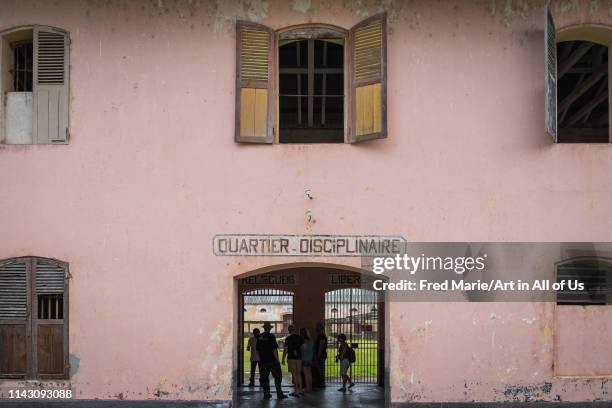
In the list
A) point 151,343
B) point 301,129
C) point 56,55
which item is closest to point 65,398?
point 151,343

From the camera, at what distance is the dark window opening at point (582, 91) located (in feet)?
50.5

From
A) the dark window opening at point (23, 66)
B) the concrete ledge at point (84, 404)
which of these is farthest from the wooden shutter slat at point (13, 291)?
the dark window opening at point (23, 66)

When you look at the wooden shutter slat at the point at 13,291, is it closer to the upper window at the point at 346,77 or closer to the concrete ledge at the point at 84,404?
the concrete ledge at the point at 84,404

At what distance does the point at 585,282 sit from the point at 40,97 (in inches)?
360

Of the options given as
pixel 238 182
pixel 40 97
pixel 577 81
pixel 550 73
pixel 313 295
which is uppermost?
pixel 577 81

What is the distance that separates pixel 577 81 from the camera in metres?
17.8

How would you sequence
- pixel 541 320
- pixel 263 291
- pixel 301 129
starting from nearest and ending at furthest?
pixel 541 320, pixel 263 291, pixel 301 129

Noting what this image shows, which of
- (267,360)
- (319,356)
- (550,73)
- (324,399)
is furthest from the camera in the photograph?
(319,356)

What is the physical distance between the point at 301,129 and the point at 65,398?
10419mm

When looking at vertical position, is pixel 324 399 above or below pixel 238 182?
below

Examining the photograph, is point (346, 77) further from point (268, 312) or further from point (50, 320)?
point (268, 312)

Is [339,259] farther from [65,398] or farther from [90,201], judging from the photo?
[65,398]

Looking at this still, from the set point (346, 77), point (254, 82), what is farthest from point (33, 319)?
point (346, 77)

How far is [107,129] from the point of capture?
12.4 meters
